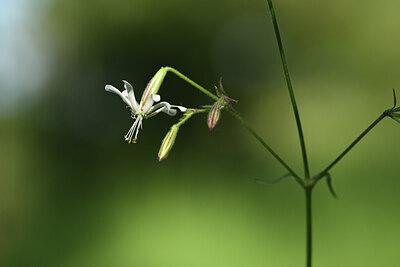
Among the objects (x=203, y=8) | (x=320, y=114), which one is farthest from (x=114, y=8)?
(x=320, y=114)

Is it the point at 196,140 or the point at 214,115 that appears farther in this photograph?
the point at 196,140

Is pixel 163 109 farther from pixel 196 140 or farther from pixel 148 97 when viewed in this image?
pixel 196 140

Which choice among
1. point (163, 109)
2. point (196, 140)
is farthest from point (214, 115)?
point (196, 140)

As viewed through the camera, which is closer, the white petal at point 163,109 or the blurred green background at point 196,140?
the white petal at point 163,109

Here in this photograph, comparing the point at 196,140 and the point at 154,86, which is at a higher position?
the point at 154,86

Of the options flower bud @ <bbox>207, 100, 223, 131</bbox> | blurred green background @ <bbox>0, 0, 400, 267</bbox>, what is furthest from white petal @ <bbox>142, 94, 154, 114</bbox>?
blurred green background @ <bbox>0, 0, 400, 267</bbox>

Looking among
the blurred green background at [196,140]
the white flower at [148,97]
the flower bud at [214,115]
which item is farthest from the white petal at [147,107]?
the blurred green background at [196,140]

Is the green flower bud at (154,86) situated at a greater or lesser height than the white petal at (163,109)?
greater

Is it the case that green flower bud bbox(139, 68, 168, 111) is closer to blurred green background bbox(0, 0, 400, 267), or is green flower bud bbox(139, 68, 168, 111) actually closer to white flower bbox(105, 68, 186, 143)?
white flower bbox(105, 68, 186, 143)

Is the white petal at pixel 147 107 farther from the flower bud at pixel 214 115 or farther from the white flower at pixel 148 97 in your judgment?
the flower bud at pixel 214 115
